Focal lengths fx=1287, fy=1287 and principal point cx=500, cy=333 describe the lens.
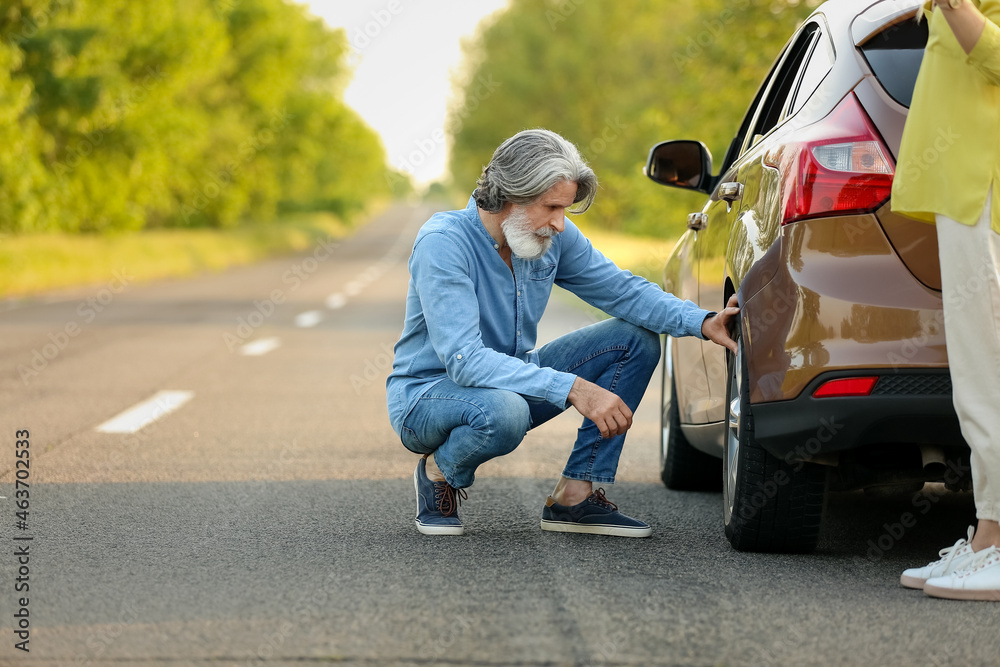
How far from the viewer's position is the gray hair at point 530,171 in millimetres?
4273

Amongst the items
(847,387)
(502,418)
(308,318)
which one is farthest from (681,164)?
(308,318)

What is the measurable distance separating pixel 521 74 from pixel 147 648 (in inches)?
2070

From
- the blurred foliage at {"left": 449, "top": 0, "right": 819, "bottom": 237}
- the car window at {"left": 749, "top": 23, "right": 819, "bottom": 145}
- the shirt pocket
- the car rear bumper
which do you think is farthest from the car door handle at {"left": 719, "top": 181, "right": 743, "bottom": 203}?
the blurred foliage at {"left": 449, "top": 0, "right": 819, "bottom": 237}

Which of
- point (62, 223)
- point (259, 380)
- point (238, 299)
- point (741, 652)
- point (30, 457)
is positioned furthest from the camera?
point (62, 223)

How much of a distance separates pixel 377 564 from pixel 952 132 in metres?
2.12

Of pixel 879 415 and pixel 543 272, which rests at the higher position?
pixel 543 272

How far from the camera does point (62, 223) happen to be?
2805 centimetres

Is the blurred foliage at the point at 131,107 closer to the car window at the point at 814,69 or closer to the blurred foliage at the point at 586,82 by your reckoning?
the blurred foliage at the point at 586,82

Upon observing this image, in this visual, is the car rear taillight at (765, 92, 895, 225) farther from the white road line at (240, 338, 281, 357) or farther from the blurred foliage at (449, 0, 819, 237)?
the blurred foliage at (449, 0, 819, 237)

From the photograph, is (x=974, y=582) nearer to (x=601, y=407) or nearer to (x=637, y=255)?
(x=601, y=407)

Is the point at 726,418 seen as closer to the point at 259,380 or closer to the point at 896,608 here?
the point at 896,608

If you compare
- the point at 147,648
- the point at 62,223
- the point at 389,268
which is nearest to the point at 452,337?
the point at 147,648

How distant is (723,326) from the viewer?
13.7 feet

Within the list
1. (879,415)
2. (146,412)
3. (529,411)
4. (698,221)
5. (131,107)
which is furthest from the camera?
(131,107)
